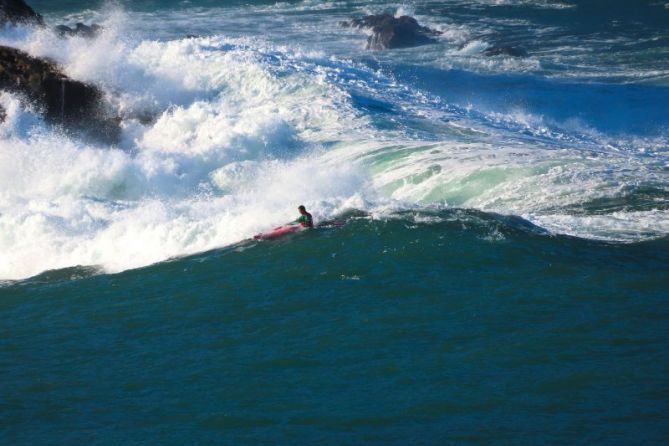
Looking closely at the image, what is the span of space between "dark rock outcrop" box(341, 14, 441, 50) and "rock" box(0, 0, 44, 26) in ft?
59.3

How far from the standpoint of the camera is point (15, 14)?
3238 centimetres

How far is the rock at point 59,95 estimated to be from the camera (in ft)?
91.9

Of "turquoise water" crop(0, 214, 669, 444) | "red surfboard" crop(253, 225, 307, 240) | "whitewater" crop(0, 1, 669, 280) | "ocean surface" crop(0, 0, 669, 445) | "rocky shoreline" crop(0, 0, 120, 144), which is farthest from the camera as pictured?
"rocky shoreline" crop(0, 0, 120, 144)

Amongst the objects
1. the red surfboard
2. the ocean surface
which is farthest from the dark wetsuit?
the ocean surface

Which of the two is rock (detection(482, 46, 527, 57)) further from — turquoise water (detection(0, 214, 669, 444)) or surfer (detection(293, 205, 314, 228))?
surfer (detection(293, 205, 314, 228))

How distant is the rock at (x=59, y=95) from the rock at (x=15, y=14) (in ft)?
11.0

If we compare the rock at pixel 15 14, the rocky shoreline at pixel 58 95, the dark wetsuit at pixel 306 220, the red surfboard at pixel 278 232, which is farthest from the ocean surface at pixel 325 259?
the rock at pixel 15 14

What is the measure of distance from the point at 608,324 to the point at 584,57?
3121 centimetres

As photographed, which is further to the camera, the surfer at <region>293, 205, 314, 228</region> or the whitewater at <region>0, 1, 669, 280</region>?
the whitewater at <region>0, 1, 669, 280</region>

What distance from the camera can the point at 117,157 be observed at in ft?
82.4

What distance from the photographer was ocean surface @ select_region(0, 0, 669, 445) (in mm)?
11703

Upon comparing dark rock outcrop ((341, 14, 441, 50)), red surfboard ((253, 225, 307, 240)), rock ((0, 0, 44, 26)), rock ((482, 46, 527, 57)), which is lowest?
red surfboard ((253, 225, 307, 240))

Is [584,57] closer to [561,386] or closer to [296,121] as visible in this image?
[296,121]

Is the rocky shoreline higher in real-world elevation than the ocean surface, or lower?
higher
